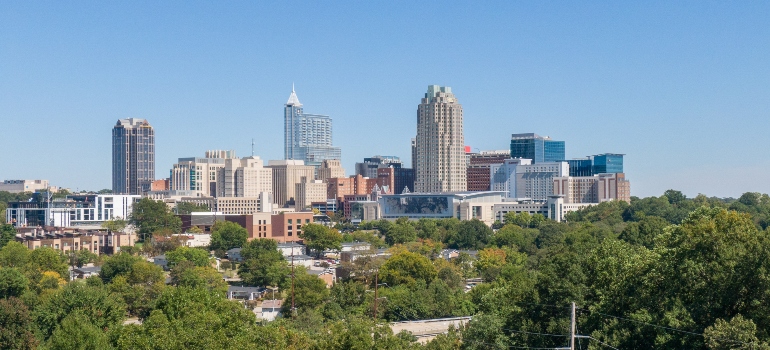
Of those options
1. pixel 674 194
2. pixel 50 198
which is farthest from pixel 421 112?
pixel 50 198

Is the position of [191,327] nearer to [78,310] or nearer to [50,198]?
[78,310]

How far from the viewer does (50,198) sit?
141375 mm

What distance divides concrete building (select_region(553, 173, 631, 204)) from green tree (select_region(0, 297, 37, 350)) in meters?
137

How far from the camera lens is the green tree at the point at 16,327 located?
45.4 meters

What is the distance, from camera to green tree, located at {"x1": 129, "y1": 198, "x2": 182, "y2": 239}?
111894mm

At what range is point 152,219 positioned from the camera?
113750mm

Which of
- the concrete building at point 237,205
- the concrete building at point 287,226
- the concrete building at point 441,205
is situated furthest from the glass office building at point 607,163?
the concrete building at point 287,226

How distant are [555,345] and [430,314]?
77.2 feet

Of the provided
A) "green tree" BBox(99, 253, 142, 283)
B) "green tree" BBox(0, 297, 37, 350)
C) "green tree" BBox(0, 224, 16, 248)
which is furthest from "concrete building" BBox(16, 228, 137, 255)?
"green tree" BBox(0, 297, 37, 350)

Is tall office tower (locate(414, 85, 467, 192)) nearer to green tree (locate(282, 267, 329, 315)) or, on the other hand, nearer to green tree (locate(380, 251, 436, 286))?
green tree (locate(380, 251, 436, 286))

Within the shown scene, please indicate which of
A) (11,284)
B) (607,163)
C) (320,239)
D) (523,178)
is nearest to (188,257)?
(320,239)

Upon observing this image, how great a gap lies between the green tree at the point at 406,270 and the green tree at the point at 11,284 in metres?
22.6

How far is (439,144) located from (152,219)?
231ft

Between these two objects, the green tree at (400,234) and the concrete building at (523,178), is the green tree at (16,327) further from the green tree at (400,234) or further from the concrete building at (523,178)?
the concrete building at (523,178)
